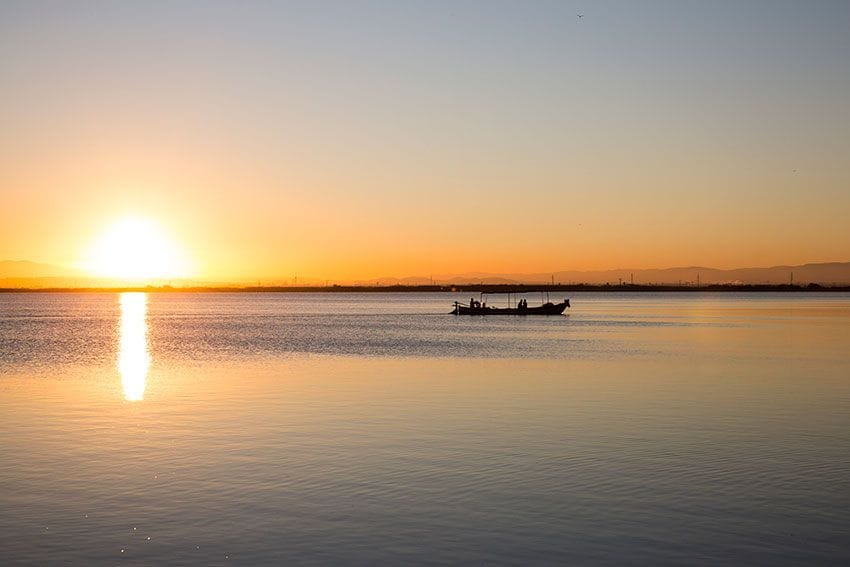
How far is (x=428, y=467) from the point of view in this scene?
19281 mm

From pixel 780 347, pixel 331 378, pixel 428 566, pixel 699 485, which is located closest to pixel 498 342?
pixel 780 347

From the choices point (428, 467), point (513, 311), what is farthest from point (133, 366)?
point (513, 311)

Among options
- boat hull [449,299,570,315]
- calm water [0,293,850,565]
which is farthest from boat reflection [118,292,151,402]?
boat hull [449,299,570,315]

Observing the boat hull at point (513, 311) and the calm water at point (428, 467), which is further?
the boat hull at point (513, 311)

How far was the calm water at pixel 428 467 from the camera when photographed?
13539mm

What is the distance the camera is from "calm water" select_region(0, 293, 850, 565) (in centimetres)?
1354

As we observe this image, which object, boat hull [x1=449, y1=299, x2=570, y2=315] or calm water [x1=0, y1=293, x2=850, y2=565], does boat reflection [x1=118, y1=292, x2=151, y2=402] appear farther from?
boat hull [x1=449, y1=299, x2=570, y2=315]

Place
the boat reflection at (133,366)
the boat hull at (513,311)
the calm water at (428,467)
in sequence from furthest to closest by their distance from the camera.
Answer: the boat hull at (513,311) → the boat reflection at (133,366) → the calm water at (428,467)

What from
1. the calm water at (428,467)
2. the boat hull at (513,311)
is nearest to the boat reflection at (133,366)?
the calm water at (428,467)

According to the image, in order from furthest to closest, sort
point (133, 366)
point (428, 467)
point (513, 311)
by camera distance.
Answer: point (513, 311) < point (133, 366) < point (428, 467)

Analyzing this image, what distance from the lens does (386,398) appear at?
1259 inches

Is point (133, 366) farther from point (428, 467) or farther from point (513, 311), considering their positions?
point (513, 311)

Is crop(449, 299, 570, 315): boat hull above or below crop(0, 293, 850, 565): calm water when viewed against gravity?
above

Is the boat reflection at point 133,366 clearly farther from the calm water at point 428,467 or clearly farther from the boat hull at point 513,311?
the boat hull at point 513,311
